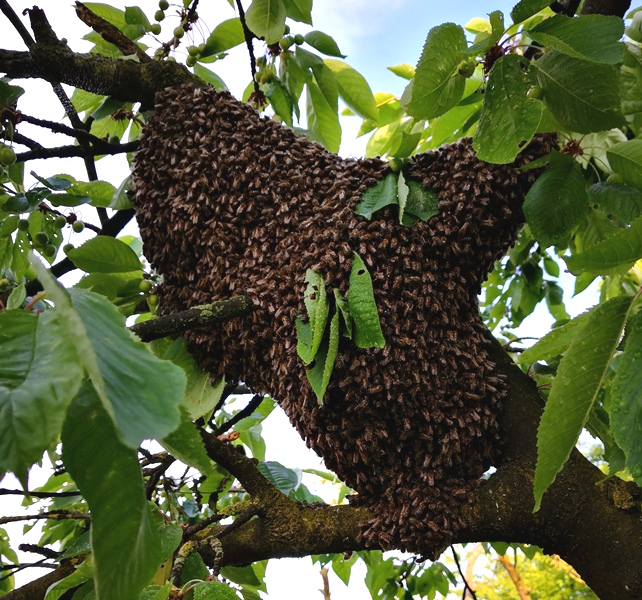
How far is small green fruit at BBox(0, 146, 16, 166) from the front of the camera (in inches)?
65.2

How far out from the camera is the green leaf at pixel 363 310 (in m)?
1.22

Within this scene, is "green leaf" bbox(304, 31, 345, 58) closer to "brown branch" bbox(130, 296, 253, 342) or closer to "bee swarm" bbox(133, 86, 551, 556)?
"bee swarm" bbox(133, 86, 551, 556)

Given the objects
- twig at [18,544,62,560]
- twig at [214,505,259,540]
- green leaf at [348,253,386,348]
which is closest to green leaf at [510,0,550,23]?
green leaf at [348,253,386,348]

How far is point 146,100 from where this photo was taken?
1835 mm

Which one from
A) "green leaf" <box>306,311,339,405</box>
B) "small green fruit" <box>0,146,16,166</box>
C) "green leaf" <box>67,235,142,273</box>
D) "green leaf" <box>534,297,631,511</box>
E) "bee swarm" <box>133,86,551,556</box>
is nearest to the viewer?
"green leaf" <box>534,297,631,511</box>

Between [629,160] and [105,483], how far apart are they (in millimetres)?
1250

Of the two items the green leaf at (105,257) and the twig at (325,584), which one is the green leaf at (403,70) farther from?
the twig at (325,584)

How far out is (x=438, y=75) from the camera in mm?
1139

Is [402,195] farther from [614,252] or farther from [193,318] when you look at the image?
[614,252]

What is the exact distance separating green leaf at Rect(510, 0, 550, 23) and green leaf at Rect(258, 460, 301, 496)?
1.33 m

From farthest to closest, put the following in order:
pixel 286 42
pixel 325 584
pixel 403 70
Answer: pixel 325 584 → pixel 403 70 → pixel 286 42

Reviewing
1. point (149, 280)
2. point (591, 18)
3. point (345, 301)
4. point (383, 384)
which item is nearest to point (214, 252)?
point (149, 280)

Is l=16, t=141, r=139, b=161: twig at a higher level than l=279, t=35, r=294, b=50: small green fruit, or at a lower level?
lower

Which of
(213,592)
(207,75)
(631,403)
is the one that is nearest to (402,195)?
(631,403)
